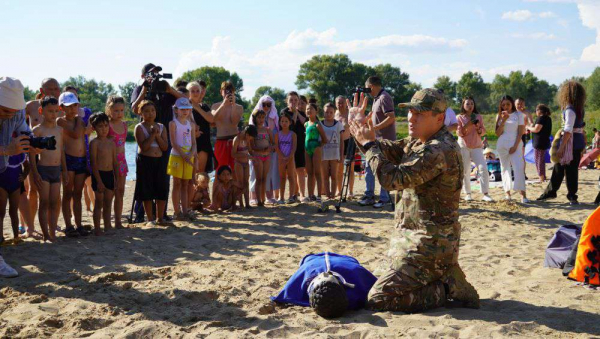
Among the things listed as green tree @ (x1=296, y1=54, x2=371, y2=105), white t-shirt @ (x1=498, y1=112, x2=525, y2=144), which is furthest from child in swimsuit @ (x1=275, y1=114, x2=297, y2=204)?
green tree @ (x1=296, y1=54, x2=371, y2=105)

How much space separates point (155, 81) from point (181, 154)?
1175 millimetres

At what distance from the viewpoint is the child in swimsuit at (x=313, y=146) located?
976 cm

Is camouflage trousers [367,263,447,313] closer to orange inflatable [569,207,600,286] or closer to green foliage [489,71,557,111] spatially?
orange inflatable [569,207,600,286]

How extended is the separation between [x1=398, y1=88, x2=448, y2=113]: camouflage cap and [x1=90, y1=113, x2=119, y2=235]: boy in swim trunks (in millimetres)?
4358

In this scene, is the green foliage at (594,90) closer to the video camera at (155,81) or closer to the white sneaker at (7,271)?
the video camera at (155,81)

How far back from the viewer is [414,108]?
13.2 feet

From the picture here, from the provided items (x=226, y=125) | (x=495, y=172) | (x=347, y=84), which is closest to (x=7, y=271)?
(x=226, y=125)

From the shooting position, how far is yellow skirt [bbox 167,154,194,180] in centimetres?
785

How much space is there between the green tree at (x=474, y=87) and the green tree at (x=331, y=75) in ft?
75.2

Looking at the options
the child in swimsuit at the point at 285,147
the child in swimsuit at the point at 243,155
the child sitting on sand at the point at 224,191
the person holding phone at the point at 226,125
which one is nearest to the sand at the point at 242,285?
the child sitting on sand at the point at 224,191

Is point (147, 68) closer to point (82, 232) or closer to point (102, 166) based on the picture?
point (102, 166)

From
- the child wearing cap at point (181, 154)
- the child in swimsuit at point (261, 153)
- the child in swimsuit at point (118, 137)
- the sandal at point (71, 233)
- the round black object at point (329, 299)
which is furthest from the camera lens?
the child in swimsuit at point (261, 153)

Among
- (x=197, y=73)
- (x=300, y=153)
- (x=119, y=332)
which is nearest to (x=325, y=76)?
(x=197, y=73)

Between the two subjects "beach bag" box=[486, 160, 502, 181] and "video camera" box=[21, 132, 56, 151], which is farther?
"beach bag" box=[486, 160, 502, 181]
